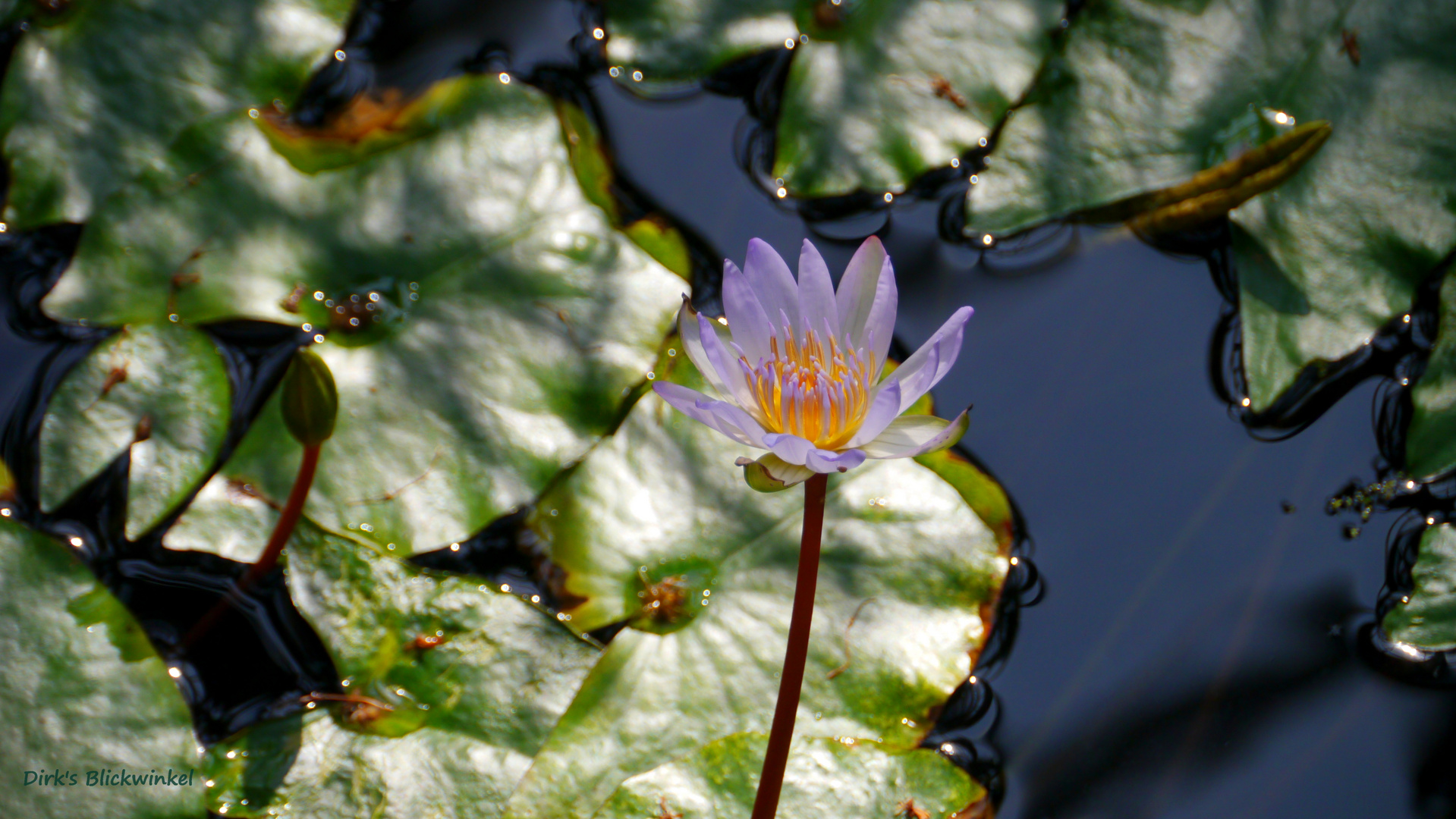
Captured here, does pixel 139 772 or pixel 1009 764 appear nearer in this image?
pixel 139 772

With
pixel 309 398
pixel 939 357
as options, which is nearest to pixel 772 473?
pixel 939 357

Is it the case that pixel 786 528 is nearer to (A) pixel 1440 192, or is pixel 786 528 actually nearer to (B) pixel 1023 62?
(B) pixel 1023 62

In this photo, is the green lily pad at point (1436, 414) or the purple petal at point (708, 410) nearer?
the purple petal at point (708, 410)

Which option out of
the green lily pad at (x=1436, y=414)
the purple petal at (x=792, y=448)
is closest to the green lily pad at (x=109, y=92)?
the purple petal at (x=792, y=448)

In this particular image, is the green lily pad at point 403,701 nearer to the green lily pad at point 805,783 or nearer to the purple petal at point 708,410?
the green lily pad at point 805,783

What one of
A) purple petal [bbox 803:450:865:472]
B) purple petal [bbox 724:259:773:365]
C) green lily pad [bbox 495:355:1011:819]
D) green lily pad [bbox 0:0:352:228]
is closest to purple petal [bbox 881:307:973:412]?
purple petal [bbox 803:450:865:472]

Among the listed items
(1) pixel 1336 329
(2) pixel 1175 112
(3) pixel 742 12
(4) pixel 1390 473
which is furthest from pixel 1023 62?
(4) pixel 1390 473
